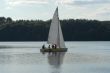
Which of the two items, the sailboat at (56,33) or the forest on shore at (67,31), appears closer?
the sailboat at (56,33)

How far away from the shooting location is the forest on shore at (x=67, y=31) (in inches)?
6939

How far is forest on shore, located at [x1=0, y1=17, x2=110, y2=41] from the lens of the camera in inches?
6939

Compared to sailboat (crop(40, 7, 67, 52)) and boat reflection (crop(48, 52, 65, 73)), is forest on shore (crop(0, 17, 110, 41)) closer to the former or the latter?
sailboat (crop(40, 7, 67, 52))

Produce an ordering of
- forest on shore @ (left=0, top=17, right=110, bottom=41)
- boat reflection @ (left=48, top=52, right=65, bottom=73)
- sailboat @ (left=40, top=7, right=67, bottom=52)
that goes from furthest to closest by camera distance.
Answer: forest on shore @ (left=0, top=17, right=110, bottom=41)
sailboat @ (left=40, top=7, right=67, bottom=52)
boat reflection @ (left=48, top=52, right=65, bottom=73)

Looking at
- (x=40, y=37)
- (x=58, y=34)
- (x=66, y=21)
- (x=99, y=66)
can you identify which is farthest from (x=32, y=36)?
(x=99, y=66)

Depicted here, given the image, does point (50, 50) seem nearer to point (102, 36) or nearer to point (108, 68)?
point (108, 68)

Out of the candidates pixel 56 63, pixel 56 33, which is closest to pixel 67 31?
pixel 56 33

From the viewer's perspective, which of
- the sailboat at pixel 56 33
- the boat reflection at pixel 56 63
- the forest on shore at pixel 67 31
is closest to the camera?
the boat reflection at pixel 56 63

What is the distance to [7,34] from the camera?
183 metres

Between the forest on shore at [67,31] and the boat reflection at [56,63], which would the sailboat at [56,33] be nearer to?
the boat reflection at [56,63]

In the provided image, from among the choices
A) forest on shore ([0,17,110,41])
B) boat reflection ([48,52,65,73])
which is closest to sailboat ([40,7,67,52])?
boat reflection ([48,52,65,73])

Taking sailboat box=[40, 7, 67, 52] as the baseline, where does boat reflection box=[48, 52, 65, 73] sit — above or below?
below

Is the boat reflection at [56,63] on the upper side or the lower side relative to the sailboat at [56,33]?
lower

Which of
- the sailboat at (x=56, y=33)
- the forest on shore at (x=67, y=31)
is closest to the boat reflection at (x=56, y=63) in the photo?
the sailboat at (x=56, y=33)
